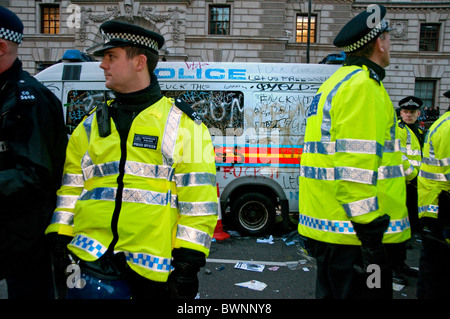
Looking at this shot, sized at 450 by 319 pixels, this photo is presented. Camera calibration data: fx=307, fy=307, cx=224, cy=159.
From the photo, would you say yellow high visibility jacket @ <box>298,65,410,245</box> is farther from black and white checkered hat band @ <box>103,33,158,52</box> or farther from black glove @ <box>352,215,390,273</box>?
black and white checkered hat band @ <box>103,33,158,52</box>

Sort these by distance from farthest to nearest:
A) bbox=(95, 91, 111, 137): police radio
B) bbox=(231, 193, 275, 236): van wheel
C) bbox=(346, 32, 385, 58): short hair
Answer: bbox=(231, 193, 275, 236): van wheel → bbox=(346, 32, 385, 58): short hair → bbox=(95, 91, 111, 137): police radio

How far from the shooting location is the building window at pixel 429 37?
811 inches

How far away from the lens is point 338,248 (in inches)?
72.2

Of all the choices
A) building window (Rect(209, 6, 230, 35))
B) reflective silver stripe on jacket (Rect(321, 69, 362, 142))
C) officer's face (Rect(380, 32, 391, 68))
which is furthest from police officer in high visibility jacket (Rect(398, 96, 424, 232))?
building window (Rect(209, 6, 230, 35))

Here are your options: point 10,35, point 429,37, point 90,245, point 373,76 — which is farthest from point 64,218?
point 429,37

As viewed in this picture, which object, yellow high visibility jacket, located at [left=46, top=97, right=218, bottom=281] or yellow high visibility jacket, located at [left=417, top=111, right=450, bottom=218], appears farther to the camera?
yellow high visibility jacket, located at [left=417, top=111, right=450, bottom=218]

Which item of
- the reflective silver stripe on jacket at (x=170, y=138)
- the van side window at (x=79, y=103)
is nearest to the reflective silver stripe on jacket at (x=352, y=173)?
the reflective silver stripe on jacket at (x=170, y=138)

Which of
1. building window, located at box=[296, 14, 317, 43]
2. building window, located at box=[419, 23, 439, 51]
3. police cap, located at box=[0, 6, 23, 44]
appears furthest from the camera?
building window, located at box=[419, 23, 439, 51]

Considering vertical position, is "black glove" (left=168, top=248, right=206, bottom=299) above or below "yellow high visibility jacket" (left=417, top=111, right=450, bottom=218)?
below

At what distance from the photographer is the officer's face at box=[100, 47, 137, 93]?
5.74 ft

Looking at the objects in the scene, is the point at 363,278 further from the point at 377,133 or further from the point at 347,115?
the point at 347,115

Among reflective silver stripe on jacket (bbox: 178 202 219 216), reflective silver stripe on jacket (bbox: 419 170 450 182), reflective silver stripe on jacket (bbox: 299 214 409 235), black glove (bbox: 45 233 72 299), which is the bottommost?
black glove (bbox: 45 233 72 299)

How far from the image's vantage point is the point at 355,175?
5.44 feet
